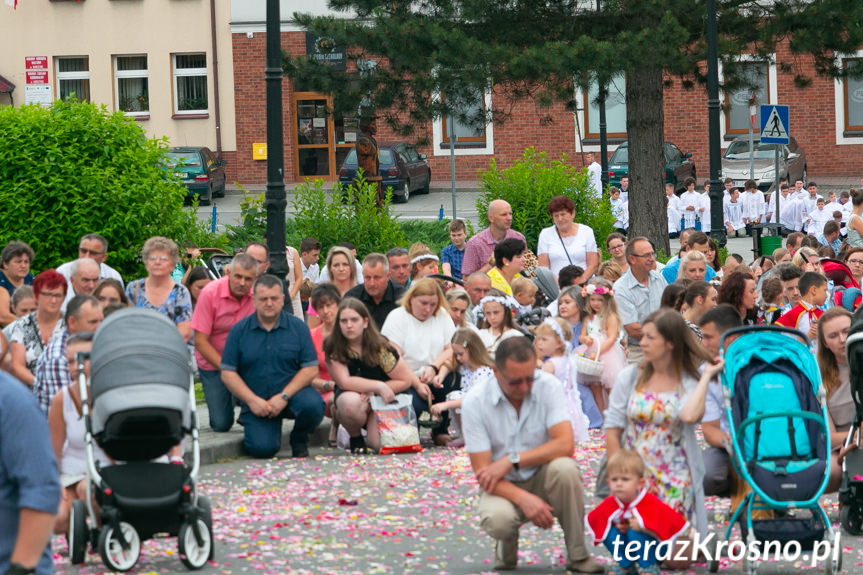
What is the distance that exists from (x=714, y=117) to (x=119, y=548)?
14.8 metres

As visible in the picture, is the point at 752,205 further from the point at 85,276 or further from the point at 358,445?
the point at 85,276

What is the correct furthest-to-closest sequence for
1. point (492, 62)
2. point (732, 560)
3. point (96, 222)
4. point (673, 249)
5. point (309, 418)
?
point (673, 249) → point (492, 62) → point (96, 222) → point (309, 418) → point (732, 560)

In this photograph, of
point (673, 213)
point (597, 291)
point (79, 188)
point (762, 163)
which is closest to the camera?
point (597, 291)

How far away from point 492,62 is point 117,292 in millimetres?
11099

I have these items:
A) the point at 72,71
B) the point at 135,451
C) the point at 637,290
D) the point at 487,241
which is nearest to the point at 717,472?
the point at 135,451

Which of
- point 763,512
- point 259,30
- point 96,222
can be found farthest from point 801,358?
point 259,30

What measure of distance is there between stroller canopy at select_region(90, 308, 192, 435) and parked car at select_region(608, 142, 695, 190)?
104 ft

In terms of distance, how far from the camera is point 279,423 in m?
12.2

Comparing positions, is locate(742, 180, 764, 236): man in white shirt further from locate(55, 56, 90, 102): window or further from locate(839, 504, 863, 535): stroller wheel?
locate(839, 504, 863, 535): stroller wheel

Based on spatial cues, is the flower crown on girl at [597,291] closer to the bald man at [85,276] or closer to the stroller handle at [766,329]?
the bald man at [85,276]

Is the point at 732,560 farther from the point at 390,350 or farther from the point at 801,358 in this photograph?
the point at 390,350

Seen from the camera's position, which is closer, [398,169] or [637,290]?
[637,290]

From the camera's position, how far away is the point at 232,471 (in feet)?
38.1

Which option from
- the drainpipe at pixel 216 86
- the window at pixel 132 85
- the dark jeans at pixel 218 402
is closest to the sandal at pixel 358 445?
the dark jeans at pixel 218 402
